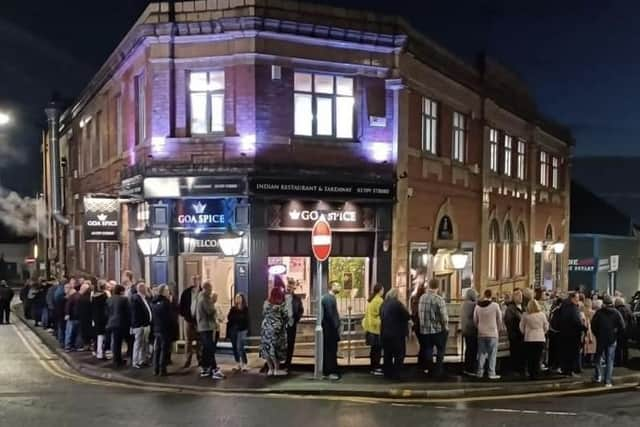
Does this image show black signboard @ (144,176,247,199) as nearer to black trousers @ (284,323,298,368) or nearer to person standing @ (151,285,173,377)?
person standing @ (151,285,173,377)

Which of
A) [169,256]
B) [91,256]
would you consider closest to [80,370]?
[169,256]

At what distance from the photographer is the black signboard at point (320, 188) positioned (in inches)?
661

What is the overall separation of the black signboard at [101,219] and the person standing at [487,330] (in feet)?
36.5

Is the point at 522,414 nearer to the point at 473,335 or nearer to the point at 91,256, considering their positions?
the point at 473,335

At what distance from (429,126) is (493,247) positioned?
706 centimetres

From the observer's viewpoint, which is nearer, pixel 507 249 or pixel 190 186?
pixel 190 186

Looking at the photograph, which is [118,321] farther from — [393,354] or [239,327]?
[393,354]

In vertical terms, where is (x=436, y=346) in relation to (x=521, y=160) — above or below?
below

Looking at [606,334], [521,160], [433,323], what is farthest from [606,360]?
[521,160]

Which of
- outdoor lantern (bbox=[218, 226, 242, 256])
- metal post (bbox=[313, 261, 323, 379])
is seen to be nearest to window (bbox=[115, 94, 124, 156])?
outdoor lantern (bbox=[218, 226, 242, 256])

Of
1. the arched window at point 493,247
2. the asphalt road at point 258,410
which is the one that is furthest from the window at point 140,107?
the arched window at point 493,247

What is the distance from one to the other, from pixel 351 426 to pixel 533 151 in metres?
23.3

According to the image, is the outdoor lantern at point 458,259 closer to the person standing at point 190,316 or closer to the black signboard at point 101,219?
the person standing at point 190,316

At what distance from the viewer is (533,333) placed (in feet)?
43.9
